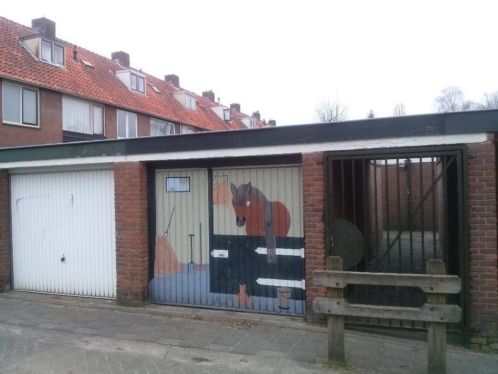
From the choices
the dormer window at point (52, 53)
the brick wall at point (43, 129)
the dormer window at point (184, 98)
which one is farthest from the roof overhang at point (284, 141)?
the dormer window at point (184, 98)

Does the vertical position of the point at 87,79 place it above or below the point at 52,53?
below

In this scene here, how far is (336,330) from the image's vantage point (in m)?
4.91

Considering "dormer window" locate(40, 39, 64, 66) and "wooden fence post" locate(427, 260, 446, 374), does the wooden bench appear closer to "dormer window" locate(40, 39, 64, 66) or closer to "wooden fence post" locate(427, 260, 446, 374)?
"wooden fence post" locate(427, 260, 446, 374)

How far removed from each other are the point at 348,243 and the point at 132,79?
20.3 m

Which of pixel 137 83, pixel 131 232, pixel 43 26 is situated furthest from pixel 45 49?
pixel 131 232

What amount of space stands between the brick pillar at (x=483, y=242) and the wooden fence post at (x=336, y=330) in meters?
1.79

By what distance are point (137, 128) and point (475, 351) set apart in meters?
19.1

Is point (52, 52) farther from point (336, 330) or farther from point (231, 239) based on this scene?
point (336, 330)

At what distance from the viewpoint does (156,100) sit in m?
25.6

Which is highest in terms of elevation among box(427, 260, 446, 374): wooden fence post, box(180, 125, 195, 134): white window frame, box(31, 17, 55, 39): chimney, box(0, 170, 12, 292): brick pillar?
box(31, 17, 55, 39): chimney

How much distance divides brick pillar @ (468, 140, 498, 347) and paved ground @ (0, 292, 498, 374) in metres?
0.40

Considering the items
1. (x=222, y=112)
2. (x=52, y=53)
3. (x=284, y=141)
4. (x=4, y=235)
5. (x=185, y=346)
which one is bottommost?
(x=185, y=346)

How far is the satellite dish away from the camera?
20.6ft

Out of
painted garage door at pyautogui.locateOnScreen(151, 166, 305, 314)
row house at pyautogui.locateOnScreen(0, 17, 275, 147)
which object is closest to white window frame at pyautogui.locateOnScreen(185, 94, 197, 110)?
row house at pyautogui.locateOnScreen(0, 17, 275, 147)
